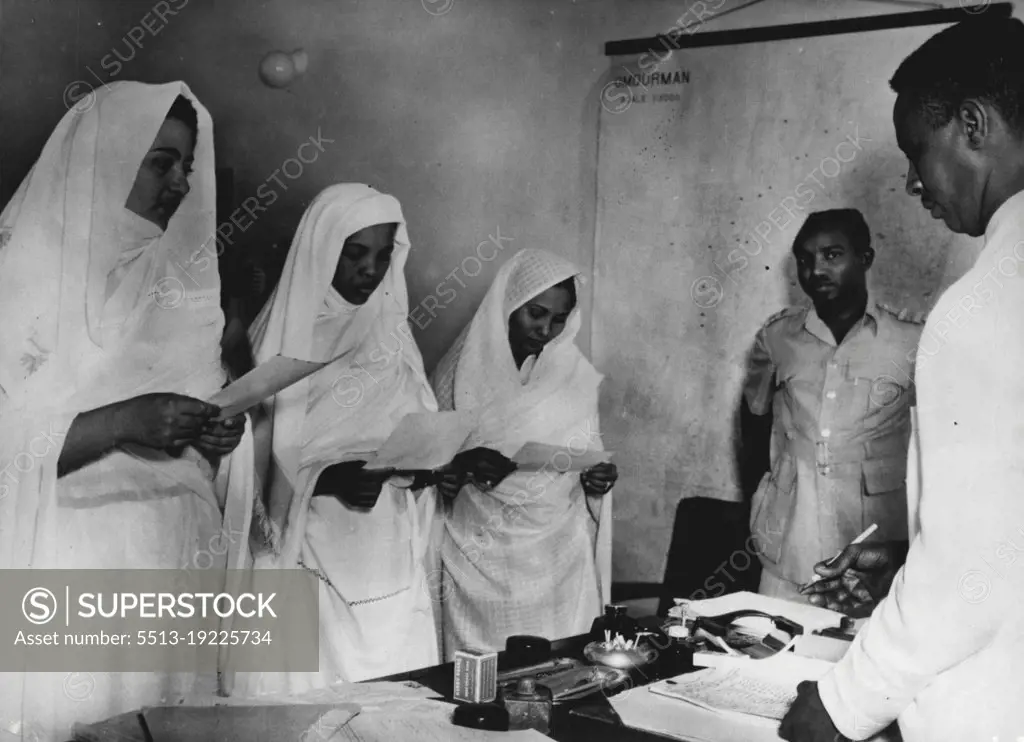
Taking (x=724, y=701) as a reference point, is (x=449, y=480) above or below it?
above

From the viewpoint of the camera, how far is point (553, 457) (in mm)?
3527

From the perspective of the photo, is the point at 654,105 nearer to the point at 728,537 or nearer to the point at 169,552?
the point at 728,537

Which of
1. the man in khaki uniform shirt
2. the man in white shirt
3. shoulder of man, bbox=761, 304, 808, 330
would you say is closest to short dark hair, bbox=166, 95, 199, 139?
the man in white shirt

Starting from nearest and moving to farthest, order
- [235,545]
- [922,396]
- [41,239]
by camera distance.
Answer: [922,396] < [41,239] < [235,545]

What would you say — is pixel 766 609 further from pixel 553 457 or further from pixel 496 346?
pixel 496 346

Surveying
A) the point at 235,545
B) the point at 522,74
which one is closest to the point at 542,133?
the point at 522,74

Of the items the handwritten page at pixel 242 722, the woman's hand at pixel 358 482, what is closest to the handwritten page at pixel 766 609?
the handwritten page at pixel 242 722

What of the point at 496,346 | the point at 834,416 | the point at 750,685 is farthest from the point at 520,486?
the point at 750,685

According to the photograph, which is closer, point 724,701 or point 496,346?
point 724,701

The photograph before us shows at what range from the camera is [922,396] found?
1.36 m

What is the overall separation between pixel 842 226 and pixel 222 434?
2.25 meters

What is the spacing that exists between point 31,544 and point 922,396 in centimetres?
188

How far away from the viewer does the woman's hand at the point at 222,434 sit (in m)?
2.37

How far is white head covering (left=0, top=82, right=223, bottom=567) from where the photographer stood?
2178mm
